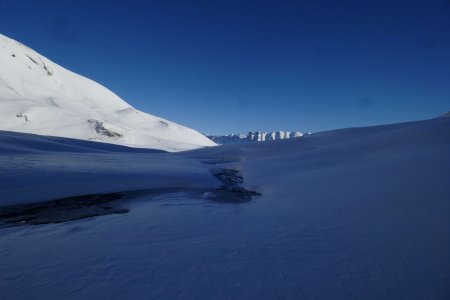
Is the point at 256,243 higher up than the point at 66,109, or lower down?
lower down

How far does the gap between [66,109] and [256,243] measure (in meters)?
47.4

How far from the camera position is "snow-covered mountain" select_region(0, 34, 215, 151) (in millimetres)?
34781

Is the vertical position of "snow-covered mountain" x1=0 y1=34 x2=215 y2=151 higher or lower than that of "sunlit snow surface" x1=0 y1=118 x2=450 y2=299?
higher

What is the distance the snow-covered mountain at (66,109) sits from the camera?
34.8m

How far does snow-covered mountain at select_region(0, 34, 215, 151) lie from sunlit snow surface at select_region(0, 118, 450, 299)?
28340 mm

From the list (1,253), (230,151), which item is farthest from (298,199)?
(230,151)

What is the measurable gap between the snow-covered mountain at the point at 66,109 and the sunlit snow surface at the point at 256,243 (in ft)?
93.0

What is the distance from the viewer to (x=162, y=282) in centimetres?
169

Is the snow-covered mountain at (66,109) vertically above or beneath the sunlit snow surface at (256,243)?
above

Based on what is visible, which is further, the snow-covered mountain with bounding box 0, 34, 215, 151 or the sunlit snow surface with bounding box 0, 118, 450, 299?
the snow-covered mountain with bounding box 0, 34, 215, 151

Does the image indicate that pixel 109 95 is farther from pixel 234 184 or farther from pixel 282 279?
pixel 282 279

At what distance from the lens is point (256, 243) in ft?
7.50

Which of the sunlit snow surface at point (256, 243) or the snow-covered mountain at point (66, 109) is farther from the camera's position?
the snow-covered mountain at point (66, 109)

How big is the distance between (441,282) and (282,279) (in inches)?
33.6
